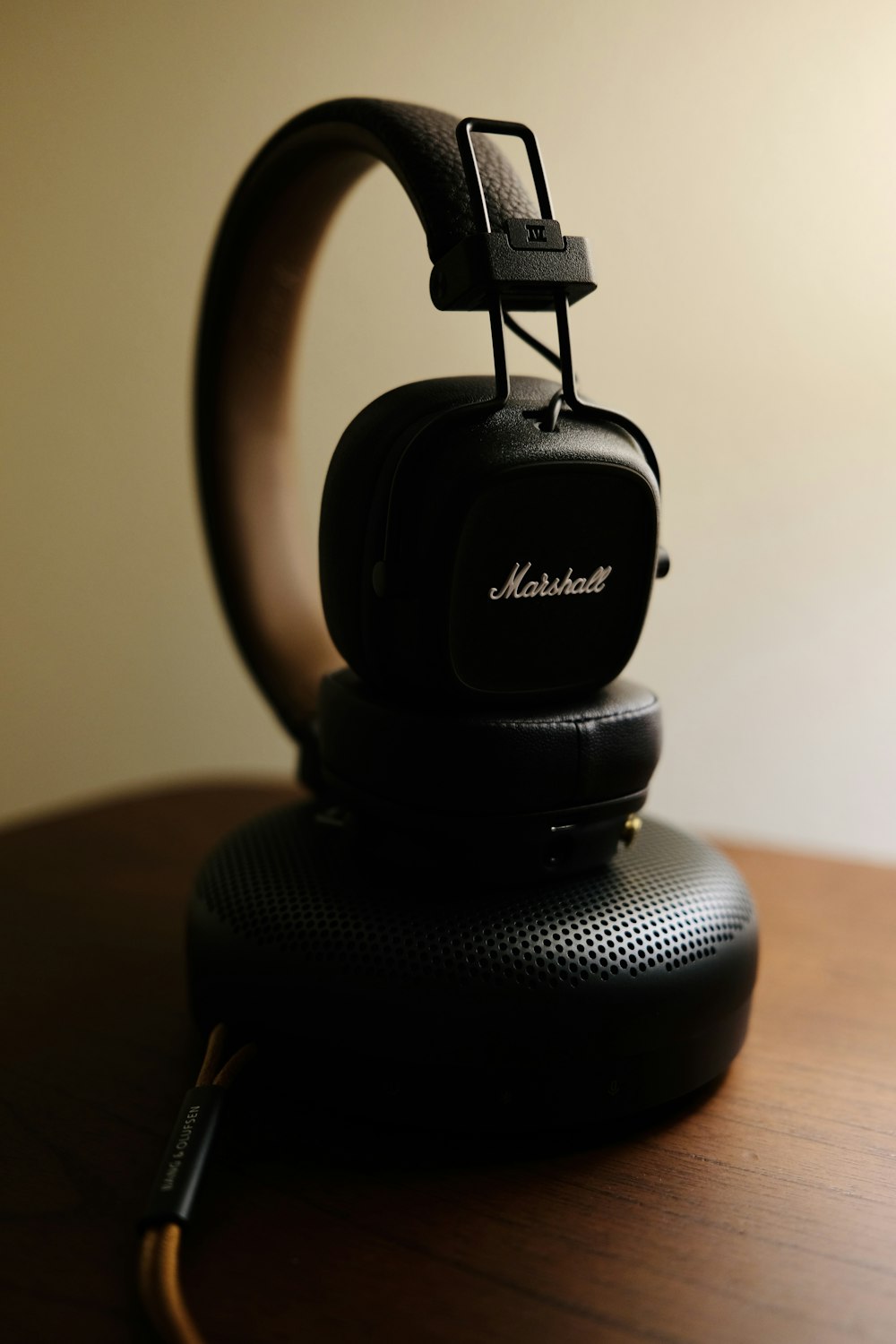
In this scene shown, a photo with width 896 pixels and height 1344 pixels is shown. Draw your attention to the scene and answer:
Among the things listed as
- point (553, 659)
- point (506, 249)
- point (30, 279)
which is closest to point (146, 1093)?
point (553, 659)

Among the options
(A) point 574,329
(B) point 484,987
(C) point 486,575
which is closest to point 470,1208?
(B) point 484,987

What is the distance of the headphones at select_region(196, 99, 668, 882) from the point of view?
41cm

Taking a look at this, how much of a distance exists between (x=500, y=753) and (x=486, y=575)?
0.07m

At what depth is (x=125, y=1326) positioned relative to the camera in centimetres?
33

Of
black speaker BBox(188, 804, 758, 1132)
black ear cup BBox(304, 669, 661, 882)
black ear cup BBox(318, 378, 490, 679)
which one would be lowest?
black speaker BBox(188, 804, 758, 1132)

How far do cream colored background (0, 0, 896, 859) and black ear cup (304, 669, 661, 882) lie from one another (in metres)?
0.68

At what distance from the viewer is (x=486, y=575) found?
415 millimetres

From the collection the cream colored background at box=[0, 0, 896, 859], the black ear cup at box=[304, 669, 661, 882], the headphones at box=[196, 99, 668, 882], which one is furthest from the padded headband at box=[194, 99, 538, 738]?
the cream colored background at box=[0, 0, 896, 859]

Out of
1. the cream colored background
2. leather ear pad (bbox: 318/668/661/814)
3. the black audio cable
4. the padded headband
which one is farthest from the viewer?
the cream colored background

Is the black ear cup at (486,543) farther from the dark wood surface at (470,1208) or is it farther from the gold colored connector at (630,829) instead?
the dark wood surface at (470,1208)

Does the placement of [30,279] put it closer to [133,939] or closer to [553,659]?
[133,939]

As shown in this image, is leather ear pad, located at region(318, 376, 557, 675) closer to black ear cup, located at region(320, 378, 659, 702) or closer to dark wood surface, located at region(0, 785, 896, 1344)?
black ear cup, located at region(320, 378, 659, 702)

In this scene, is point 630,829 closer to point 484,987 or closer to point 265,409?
point 484,987

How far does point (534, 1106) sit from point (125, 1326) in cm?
16
